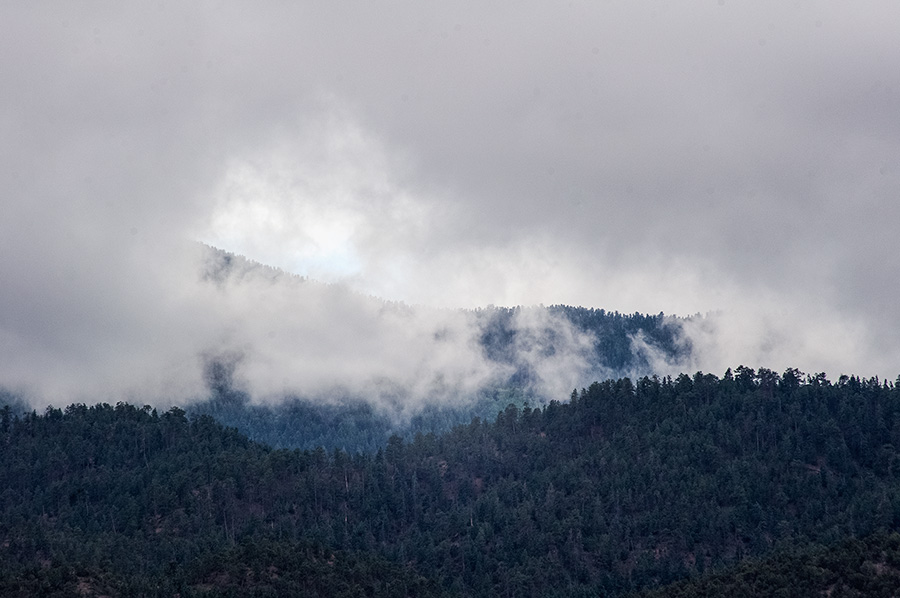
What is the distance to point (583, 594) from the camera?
195000 mm

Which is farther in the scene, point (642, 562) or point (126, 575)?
point (642, 562)

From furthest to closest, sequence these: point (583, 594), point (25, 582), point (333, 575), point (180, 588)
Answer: point (583, 594), point (333, 575), point (180, 588), point (25, 582)

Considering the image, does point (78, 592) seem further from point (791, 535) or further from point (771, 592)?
point (791, 535)

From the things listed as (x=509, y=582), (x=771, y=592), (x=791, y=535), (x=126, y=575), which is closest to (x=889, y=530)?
(x=791, y=535)

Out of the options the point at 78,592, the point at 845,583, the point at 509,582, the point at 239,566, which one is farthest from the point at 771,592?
the point at 78,592

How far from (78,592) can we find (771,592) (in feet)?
301

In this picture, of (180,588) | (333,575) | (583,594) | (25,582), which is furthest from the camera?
(583,594)

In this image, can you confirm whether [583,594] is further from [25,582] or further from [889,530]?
[25,582]

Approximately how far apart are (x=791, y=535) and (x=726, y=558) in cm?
Answer: 1122

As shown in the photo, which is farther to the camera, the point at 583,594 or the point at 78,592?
the point at 583,594

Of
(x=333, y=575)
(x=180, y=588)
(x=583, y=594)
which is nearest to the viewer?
(x=180, y=588)

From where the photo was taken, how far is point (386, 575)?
632 ft

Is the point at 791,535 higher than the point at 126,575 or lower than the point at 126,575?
higher

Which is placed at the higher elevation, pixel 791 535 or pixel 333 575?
pixel 791 535
